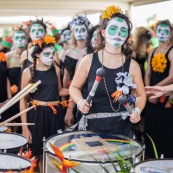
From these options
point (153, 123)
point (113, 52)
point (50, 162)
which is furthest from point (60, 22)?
point (50, 162)

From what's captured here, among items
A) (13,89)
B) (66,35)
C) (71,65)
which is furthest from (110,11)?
(66,35)

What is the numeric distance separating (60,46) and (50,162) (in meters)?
4.04

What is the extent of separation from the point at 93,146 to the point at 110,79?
19.8 inches

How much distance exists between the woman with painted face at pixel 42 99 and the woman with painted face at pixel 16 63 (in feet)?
2.64

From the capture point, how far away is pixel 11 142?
7.11ft

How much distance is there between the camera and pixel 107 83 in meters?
2.21

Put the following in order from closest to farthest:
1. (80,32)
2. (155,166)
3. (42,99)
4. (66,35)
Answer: (155,166) < (42,99) < (80,32) < (66,35)

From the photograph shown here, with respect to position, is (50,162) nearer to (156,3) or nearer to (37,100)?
(37,100)

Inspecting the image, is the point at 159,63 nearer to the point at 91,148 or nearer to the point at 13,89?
the point at 13,89

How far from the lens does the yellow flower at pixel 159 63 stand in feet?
11.7

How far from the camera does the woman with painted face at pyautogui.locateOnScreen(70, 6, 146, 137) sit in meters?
2.20

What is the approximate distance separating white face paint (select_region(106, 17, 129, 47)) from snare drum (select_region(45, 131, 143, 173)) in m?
0.58

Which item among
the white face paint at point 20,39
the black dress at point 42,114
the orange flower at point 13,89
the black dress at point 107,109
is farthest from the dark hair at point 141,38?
the black dress at point 107,109

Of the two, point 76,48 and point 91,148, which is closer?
point 91,148
